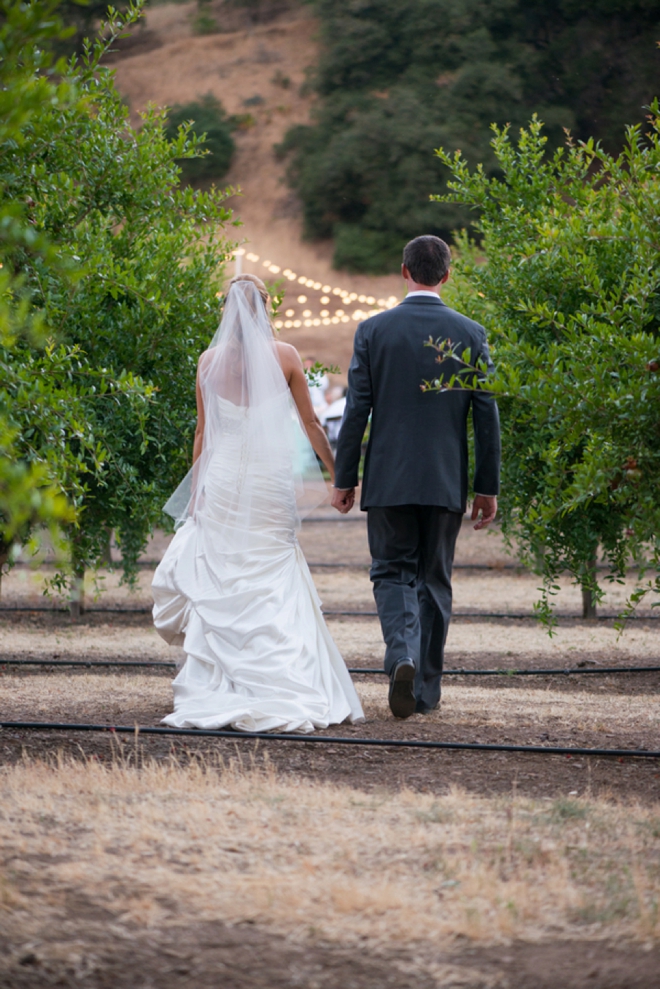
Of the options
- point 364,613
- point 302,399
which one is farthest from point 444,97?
point 302,399

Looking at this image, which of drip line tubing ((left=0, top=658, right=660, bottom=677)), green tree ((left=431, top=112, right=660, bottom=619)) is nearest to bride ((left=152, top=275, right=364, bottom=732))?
green tree ((left=431, top=112, right=660, bottom=619))

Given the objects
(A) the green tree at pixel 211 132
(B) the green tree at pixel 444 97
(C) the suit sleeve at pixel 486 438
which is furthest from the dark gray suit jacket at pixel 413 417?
(A) the green tree at pixel 211 132

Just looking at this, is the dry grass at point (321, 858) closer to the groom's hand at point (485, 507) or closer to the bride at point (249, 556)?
the bride at point (249, 556)

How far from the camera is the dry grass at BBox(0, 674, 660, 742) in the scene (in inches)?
191

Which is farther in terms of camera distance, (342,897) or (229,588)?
(229,588)

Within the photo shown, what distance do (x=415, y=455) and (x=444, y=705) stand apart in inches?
53.0

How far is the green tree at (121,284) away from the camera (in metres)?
4.91

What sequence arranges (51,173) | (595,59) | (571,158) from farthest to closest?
(595,59) → (571,158) → (51,173)

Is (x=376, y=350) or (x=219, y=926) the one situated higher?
(x=376, y=350)

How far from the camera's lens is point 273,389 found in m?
5.05

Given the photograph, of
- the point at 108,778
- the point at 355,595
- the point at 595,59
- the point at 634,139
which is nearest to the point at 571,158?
the point at 634,139

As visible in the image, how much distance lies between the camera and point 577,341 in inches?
159

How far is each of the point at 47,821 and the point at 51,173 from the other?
10.6 feet

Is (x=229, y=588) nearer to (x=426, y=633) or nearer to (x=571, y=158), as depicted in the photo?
(x=426, y=633)
